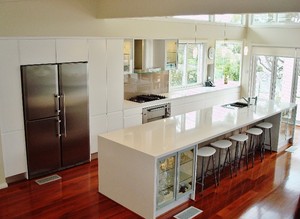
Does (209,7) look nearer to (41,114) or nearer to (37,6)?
(37,6)

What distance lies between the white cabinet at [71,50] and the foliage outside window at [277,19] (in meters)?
5.37

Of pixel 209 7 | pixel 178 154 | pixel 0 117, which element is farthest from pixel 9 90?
pixel 209 7

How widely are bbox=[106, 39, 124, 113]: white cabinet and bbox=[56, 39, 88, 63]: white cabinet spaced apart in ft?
1.70

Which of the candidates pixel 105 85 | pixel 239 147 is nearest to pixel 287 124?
pixel 239 147

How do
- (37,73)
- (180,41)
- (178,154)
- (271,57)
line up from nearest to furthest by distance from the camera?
(178,154) → (37,73) → (180,41) → (271,57)

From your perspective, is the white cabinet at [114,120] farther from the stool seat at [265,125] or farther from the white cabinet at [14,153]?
the stool seat at [265,125]

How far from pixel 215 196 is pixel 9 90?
3371mm

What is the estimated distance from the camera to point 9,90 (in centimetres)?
474

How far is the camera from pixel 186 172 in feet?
15.2

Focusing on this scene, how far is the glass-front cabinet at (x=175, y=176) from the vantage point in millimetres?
4184

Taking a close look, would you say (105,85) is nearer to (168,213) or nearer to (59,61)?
(59,61)

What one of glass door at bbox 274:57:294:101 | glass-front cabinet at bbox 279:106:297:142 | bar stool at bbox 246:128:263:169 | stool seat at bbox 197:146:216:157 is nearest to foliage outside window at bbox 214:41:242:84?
glass door at bbox 274:57:294:101

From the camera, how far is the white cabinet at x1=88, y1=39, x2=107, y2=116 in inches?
226

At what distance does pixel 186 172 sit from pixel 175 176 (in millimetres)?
371
